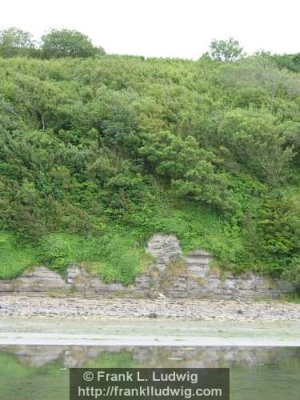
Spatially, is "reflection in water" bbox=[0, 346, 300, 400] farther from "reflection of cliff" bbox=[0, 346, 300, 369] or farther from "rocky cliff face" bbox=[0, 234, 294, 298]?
"rocky cliff face" bbox=[0, 234, 294, 298]

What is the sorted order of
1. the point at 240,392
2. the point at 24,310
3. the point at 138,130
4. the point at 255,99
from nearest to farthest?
the point at 240,392
the point at 24,310
the point at 138,130
the point at 255,99

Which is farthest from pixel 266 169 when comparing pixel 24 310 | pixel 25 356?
pixel 25 356

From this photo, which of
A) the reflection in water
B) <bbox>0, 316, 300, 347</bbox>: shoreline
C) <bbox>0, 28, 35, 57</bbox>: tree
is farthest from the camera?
<bbox>0, 28, 35, 57</bbox>: tree

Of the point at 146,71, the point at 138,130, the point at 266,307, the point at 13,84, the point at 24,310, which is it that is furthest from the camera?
the point at 146,71

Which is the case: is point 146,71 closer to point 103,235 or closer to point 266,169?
point 266,169

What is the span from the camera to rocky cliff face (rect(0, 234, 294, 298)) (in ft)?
110

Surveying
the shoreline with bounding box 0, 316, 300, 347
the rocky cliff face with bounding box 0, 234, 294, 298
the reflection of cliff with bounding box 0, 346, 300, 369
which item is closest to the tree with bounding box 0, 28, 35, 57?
the rocky cliff face with bounding box 0, 234, 294, 298

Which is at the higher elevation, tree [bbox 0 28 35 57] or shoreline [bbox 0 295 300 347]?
tree [bbox 0 28 35 57]

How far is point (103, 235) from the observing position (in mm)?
35688

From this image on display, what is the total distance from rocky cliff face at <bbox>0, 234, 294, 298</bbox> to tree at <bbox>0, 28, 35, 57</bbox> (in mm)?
33197

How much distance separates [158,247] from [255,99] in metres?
15.6

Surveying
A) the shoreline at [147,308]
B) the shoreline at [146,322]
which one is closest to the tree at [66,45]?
the shoreline at [147,308]

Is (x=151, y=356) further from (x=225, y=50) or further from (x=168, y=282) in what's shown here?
(x=225, y=50)

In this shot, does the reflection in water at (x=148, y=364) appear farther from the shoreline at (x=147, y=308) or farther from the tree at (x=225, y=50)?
the tree at (x=225, y=50)
